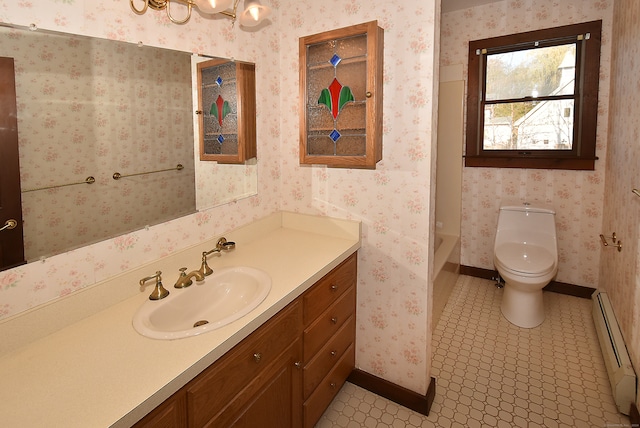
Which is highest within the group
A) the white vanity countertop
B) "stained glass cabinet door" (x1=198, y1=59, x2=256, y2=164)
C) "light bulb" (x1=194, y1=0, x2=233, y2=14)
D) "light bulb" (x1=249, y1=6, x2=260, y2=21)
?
"light bulb" (x1=249, y1=6, x2=260, y2=21)

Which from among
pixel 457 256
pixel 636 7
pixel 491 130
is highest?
pixel 636 7

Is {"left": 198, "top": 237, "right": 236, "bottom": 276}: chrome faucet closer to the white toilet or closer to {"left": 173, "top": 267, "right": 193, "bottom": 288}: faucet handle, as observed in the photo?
{"left": 173, "top": 267, "right": 193, "bottom": 288}: faucet handle

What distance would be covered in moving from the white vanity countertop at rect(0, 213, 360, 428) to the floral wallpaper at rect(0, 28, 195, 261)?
0.76 feet

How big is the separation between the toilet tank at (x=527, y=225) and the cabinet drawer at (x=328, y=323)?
1746mm

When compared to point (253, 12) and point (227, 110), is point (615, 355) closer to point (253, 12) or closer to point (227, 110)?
point (227, 110)

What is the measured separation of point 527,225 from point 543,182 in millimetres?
381

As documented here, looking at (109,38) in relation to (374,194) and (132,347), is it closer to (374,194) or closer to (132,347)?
(132,347)

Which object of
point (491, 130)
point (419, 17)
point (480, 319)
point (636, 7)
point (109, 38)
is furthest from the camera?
point (491, 130)

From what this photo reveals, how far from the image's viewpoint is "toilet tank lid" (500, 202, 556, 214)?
9.70 ft

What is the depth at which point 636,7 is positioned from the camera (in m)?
2.03

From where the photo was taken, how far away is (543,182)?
9.96 feet

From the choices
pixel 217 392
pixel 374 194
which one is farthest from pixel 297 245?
pixel 217 392

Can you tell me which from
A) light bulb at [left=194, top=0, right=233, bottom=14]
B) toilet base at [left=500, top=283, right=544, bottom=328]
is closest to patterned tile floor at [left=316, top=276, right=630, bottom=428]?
toilet base at [left=500, top=283, right=544, bottom=328]

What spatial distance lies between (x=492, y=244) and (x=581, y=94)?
137cm
